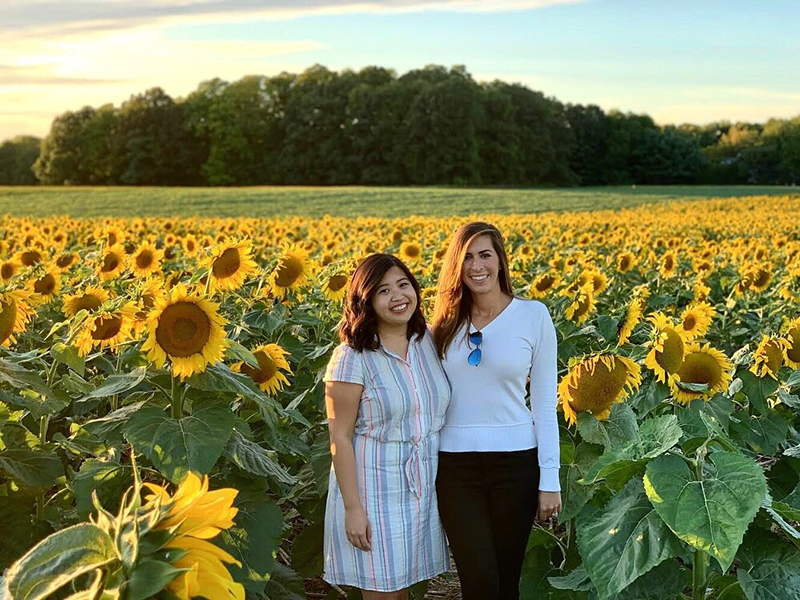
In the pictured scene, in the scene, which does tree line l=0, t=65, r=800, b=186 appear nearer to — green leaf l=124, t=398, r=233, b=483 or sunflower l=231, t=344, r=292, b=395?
sunflower l=231, t=344, r=292, b=395

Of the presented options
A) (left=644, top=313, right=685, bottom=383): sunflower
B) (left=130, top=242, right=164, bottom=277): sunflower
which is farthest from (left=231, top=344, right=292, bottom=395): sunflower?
→ (left=130, top=242, right=164, bottom=277): sunflower

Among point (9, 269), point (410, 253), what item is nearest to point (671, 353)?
point (9, 269)

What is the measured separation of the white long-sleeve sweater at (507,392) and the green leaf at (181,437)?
975mm

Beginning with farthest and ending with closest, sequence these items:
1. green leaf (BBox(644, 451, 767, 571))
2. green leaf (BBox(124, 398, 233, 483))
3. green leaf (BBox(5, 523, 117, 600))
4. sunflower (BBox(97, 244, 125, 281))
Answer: sunflower (BBox(97, 244, 125, 281)) → green leaf (BBox(124, 398, 233, 483)) → green leaf (BBox(644, 451, 767, 571)) → green leaf (BBox(5, 523, 117, 600))

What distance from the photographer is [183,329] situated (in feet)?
8.50

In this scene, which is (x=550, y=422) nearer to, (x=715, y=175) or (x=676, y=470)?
(x=676, y=470)

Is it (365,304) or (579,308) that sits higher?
(365,304)

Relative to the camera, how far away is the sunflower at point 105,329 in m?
3.03

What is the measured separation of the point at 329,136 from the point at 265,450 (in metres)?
66.0

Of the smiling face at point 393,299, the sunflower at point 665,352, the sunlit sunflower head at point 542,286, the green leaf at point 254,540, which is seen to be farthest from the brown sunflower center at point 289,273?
the green leaf at point 254,540

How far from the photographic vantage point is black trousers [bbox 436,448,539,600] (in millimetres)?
3062

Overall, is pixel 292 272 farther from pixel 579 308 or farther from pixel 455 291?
pixel 455 291

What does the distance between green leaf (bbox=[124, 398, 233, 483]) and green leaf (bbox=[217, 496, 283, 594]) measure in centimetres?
21

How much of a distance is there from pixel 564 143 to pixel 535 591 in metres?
75.7
